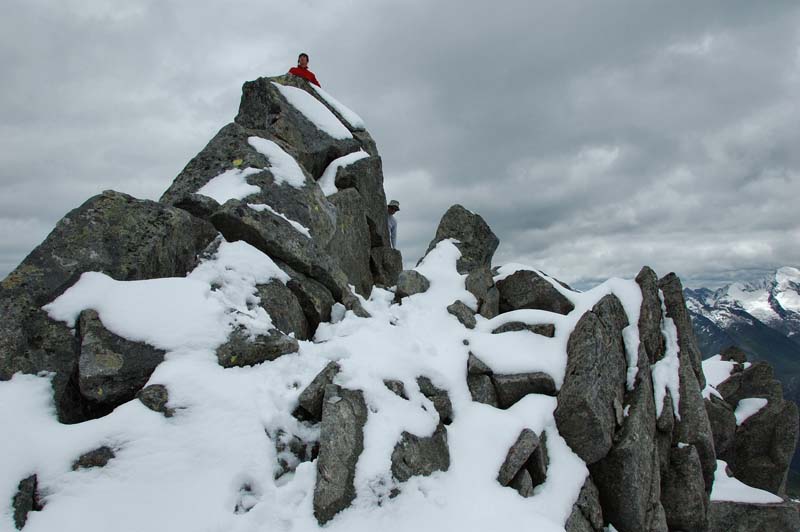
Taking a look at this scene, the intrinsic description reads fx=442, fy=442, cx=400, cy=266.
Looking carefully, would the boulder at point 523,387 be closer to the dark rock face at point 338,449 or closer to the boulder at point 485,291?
the boulder at point 485,291

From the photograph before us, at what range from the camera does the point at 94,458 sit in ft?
27.6

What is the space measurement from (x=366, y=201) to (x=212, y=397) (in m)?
17.8

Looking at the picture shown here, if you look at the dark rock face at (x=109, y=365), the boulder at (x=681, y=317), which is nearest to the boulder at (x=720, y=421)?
the boulder at (x=681, y=317)

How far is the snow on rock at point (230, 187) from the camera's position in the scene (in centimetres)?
1697

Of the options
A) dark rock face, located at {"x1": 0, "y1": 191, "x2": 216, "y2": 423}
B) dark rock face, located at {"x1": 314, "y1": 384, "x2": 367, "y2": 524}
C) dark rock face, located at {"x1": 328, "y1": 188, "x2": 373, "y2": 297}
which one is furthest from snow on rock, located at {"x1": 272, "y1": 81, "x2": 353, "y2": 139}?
dark rock face, located at {"x1": 314, "y1": 384, "x2": 367, "y2": 524}

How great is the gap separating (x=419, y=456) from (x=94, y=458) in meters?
6.74

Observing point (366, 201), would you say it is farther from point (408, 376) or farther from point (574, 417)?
point (574, 417)

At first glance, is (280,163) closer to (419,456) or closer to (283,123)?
(283,123)

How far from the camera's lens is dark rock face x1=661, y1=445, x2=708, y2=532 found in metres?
15.3

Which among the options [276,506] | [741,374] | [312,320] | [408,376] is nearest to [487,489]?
[408,376]

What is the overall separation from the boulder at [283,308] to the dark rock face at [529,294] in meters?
10.1

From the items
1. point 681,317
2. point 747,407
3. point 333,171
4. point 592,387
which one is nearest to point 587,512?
point 592,387

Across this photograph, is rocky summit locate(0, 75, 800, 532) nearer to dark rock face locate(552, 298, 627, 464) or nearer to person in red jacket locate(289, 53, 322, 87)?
dark rock face locate(552, 298, 627, 464)

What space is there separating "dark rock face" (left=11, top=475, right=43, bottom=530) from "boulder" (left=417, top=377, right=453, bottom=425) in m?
8.78
